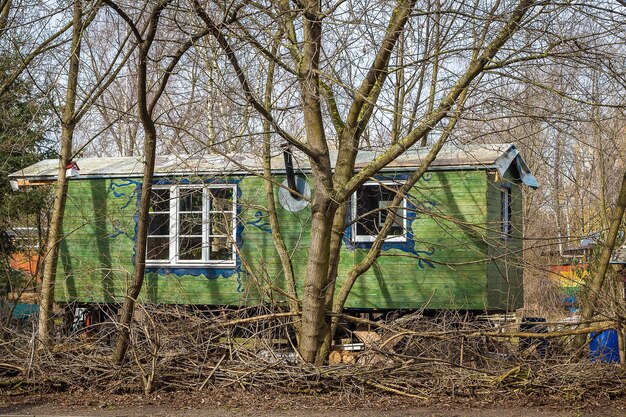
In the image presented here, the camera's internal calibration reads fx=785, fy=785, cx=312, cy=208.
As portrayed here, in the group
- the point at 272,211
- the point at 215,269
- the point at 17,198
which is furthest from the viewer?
the point at 17,198

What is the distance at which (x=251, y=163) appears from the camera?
14977 millimetres

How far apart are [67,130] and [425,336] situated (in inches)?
285

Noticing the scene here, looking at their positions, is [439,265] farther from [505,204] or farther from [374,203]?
[505,204]

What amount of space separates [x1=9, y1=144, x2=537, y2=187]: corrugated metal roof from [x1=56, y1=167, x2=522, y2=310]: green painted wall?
9.2 inches

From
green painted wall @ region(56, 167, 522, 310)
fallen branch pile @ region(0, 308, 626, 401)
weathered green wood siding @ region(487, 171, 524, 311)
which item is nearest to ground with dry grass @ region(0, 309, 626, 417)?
fallen branch pile @ region(0, 308, 626, 401)

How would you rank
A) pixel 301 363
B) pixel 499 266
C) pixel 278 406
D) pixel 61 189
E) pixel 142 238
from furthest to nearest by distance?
1. pixel 499 266
2. pixel 61 189
3. pixel 301 363
4. pixel 142 238
5. pixel 278 406

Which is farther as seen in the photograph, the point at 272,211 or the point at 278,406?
the point at 272,211

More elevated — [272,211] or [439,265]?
[272,211]

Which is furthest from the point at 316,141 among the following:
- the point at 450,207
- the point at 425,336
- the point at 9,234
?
the point at 9,234

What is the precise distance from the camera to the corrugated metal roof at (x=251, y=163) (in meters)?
13.0

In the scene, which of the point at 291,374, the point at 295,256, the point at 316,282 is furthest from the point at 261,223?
the point at 291,374

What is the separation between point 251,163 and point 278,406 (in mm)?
6444

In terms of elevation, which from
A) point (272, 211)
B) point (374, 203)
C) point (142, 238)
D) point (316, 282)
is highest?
point (374, 203)

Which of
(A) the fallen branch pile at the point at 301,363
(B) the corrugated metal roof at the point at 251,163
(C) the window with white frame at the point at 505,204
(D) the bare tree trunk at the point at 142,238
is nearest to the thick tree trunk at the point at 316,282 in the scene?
(A) the fallen branch pile at the point at 301,363
